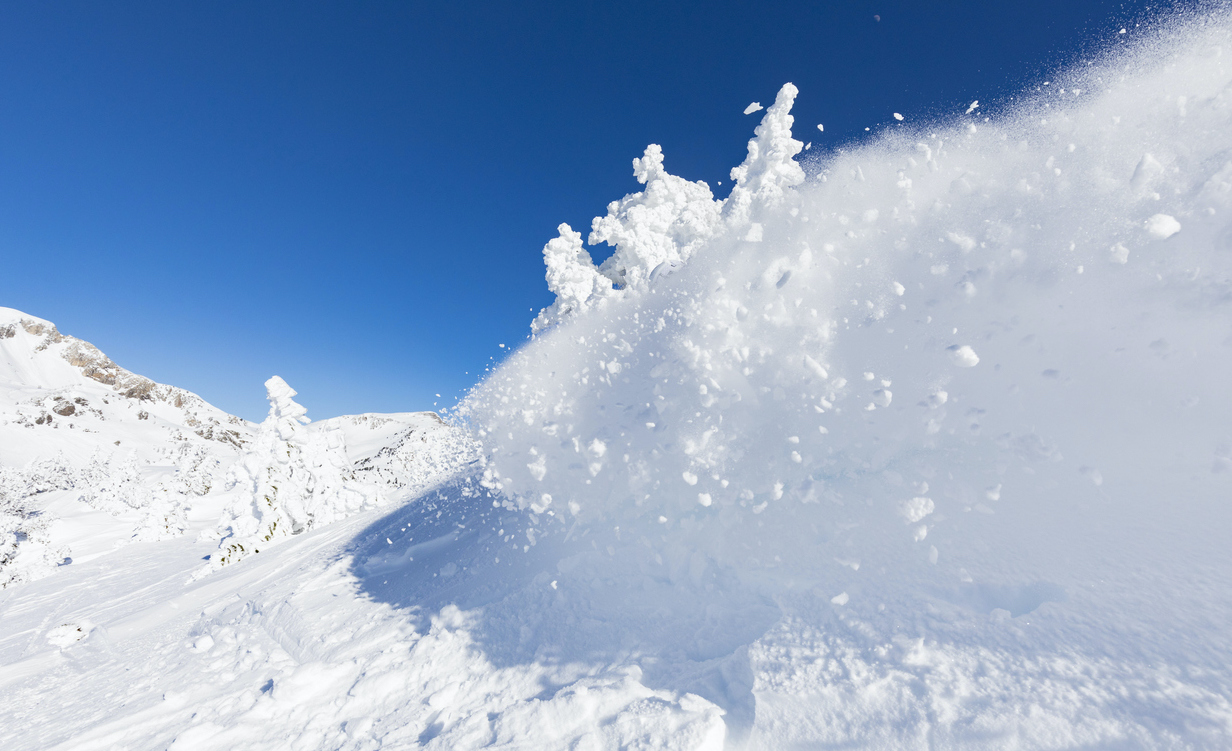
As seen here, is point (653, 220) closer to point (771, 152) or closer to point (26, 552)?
point (771, 152)

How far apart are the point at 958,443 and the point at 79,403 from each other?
133164mm

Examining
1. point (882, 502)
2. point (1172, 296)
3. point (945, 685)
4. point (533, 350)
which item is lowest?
point (945, 685)

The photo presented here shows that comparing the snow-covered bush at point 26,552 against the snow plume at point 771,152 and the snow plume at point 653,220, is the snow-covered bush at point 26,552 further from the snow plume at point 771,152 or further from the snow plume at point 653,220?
the snow plume at point 771,152

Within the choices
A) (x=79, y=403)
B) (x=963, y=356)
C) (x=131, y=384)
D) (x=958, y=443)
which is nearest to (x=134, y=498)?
(x=958, y=443)

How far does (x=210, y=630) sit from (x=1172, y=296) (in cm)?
1062

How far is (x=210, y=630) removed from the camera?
6387 millimetres

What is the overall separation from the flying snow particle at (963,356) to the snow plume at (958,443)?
0.02m

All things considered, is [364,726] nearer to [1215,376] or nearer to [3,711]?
[3,711]

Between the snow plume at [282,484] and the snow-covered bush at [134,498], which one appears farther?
the snow-covered bush at [134,498]

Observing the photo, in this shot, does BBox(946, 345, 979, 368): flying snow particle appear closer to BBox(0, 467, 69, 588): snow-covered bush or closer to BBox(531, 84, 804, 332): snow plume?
BBox(531, 84, 804, 332): snow plume

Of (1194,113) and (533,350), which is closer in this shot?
(1194,113)

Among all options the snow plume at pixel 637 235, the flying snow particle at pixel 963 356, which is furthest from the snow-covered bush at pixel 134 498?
the flying snow particle at pixel 963 356

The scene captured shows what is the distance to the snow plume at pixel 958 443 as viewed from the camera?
8.08 ft

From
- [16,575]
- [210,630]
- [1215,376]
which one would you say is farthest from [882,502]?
[16,575]
